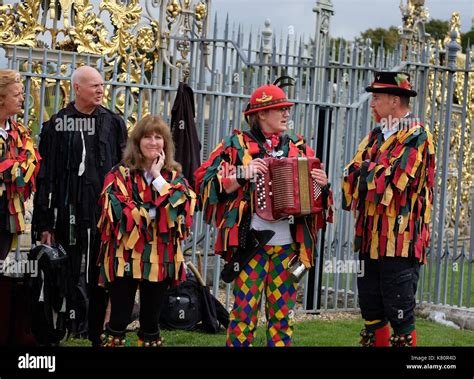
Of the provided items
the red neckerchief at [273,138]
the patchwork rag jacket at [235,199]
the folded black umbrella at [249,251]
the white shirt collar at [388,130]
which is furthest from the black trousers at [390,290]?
the red neckerchief at [273,138]

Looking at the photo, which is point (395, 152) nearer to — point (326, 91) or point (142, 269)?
point (142, 269)

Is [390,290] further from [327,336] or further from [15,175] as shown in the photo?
[15,175]

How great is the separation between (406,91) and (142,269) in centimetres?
230

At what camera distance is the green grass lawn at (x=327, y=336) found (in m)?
8.84

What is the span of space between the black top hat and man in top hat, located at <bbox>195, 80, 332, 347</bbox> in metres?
0.85

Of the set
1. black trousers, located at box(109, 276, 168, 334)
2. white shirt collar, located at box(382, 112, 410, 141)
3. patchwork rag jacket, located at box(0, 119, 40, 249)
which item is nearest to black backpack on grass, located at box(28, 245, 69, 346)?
patchwork rag jacket, located at box(0, 119, 40, 249)

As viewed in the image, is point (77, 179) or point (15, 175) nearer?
point (15, 175)

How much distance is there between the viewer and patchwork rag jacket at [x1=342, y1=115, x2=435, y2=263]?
775 cm

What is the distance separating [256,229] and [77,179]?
1.48 metres

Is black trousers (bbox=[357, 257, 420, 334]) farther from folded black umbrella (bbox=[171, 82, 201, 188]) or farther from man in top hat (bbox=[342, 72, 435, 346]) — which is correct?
folded black umbrella (bbox=[171, 82, 201, 188])

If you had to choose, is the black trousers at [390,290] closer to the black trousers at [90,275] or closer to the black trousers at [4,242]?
the black trousers at [90,275]

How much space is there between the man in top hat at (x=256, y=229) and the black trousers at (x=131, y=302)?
0.49m

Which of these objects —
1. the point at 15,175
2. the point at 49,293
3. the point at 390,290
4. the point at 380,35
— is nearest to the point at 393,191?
the point at 390,290

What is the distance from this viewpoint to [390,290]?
7660 millimetres
